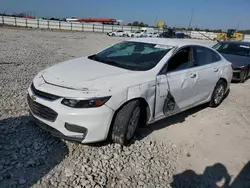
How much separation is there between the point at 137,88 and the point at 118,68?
587 mm

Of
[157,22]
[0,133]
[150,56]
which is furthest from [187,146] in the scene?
[157,22]

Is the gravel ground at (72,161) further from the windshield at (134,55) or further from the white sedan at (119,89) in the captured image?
the windshield at (134,55)

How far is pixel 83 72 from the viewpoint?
350 centimetres

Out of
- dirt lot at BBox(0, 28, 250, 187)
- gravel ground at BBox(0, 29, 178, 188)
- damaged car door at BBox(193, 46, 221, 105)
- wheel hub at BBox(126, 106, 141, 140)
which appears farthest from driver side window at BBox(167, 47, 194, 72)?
gravel ground at BBox(0, 29, 178, 188)

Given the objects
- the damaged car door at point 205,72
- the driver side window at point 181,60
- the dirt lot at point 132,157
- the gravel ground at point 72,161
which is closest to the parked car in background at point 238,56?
the damaged car door at point 205,72

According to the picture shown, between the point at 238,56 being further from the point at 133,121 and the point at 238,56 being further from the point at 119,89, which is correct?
the point at 119,89

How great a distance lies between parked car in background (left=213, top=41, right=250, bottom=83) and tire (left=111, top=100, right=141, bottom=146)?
6.40 m

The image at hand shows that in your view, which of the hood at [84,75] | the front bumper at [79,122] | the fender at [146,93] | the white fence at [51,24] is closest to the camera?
the front bumper at [79,122]

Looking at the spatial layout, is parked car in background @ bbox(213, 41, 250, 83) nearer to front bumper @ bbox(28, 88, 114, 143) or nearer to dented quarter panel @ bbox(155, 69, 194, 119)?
dented quarter panel @ bbox(155, 69, 194, 119)

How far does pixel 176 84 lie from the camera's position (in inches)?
155

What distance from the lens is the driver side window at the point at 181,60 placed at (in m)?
3.94

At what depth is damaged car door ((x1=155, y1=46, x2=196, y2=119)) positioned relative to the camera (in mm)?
3695

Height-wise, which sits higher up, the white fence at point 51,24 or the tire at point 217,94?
the tire at point 217,94

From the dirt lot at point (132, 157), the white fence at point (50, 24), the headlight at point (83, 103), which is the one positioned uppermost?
the headlight at point (83, 103)
